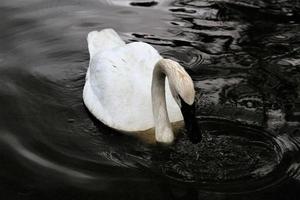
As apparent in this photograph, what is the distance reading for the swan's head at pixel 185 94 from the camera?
23.0 ft

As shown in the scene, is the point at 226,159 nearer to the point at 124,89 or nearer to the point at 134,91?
the point at 134,91

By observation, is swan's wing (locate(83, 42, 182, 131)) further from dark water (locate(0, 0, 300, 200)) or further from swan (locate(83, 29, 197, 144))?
dark water (locate(0, 0, 300, 200))

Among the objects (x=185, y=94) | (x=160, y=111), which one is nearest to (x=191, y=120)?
(x=185, y=94)

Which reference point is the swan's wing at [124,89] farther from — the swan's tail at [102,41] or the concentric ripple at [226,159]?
the swan's tail at [102,41]

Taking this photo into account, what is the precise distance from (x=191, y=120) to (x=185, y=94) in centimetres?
34

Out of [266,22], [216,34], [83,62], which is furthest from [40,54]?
[266,22]

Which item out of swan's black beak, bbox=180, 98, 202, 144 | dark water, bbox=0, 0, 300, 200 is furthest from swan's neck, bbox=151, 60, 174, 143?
swan's black beak, bbox=180, 98, 202, 144

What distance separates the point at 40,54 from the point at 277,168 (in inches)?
198

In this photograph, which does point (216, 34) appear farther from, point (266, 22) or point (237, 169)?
point (237, 169)

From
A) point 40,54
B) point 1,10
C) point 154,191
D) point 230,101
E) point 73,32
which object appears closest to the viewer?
point 154,191

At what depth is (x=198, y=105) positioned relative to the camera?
902 cm

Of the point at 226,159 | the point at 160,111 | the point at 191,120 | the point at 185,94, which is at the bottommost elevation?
the point at 226,159

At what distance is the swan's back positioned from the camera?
27.7 feet

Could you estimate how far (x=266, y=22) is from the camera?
1208 centimetres
